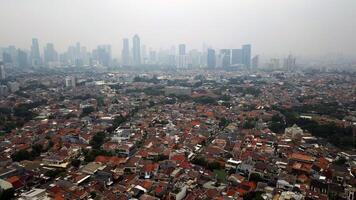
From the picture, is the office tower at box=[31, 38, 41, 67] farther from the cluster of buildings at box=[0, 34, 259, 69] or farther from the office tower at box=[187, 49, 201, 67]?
the office tower at box=[187, 49, 201, 67]

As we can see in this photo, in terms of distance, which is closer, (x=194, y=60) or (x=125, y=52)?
(x=194, y=60)

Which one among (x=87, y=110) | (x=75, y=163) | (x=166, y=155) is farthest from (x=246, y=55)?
(x=75, y=163)

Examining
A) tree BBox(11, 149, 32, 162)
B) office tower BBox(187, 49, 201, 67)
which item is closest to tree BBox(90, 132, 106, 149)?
tree BBox(11, 149, 32, 162)

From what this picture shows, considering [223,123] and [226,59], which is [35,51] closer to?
[226,59]

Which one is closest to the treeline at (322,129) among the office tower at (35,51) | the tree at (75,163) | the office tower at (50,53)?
the tree at (75,163)

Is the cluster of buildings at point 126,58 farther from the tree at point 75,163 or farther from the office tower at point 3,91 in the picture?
the tree at point 75,163
